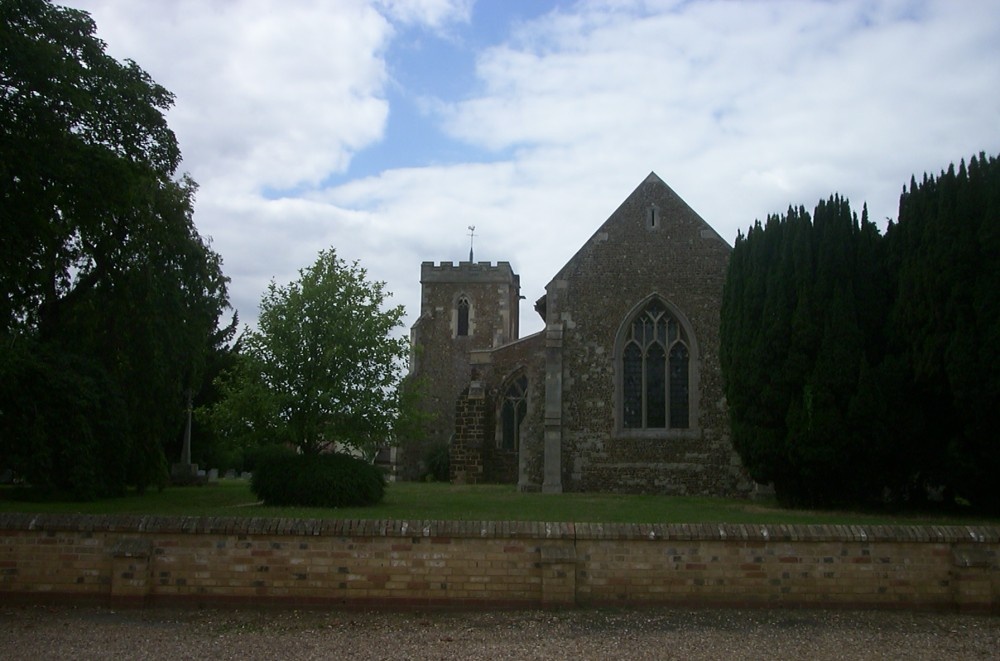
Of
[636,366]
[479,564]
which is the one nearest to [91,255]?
[636,366]

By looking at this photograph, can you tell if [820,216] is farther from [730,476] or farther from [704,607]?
[704,607]

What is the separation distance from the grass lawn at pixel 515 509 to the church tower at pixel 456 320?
15942 mm

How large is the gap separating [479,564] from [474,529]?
342mm

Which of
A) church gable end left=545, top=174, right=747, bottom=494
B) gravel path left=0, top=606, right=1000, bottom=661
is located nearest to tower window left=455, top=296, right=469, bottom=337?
church gable end left=545, top=174, right=747, bottom=494

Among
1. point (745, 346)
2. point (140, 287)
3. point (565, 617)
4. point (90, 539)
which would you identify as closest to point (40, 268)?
point (140, 287)

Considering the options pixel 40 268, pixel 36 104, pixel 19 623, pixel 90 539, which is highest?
pixel 36 104

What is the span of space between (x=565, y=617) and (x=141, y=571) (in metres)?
4.17

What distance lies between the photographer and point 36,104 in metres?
12.5

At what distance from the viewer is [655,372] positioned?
24328 millimetres

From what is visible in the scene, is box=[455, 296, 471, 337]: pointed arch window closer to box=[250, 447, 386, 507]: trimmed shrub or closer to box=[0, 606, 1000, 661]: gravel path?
box=[250, 447, 386, 507]: trimmed shrub

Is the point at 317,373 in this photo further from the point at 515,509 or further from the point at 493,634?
the point at 493,634

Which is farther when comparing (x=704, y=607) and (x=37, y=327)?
(x=37, y=327)

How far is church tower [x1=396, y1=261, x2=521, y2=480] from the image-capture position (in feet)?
128

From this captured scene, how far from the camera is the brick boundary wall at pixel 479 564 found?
8.88 m
